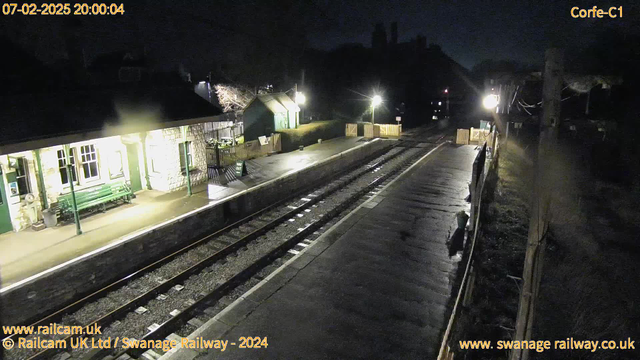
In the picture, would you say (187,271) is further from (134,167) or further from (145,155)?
(145,155)

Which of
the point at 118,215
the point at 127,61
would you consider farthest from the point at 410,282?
the point at 127,61

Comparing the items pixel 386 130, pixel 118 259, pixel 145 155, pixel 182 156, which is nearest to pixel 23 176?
pixel 145 155

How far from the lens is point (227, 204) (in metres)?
13.3

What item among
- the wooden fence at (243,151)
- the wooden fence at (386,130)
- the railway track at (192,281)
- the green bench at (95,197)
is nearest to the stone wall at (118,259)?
the railway track at (192,281)

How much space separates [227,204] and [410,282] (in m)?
7.28

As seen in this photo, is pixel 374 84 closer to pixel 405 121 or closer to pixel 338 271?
pixel 405 121

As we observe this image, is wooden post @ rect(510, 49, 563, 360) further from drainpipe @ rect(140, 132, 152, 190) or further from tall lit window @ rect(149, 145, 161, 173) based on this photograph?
drainpipe @ rect(140, 132, 152, 190)

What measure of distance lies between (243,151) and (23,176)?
38.0ft

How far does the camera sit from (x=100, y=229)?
1135cm

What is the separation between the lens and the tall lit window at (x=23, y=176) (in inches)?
437

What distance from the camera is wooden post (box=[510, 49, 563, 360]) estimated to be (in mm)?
3523

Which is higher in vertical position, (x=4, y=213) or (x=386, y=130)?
(x=386, y=130)

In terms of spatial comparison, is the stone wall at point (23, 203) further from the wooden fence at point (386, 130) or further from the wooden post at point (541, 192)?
the wooden fence at point (386, 130)

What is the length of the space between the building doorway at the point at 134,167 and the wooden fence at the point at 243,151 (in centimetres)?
475
